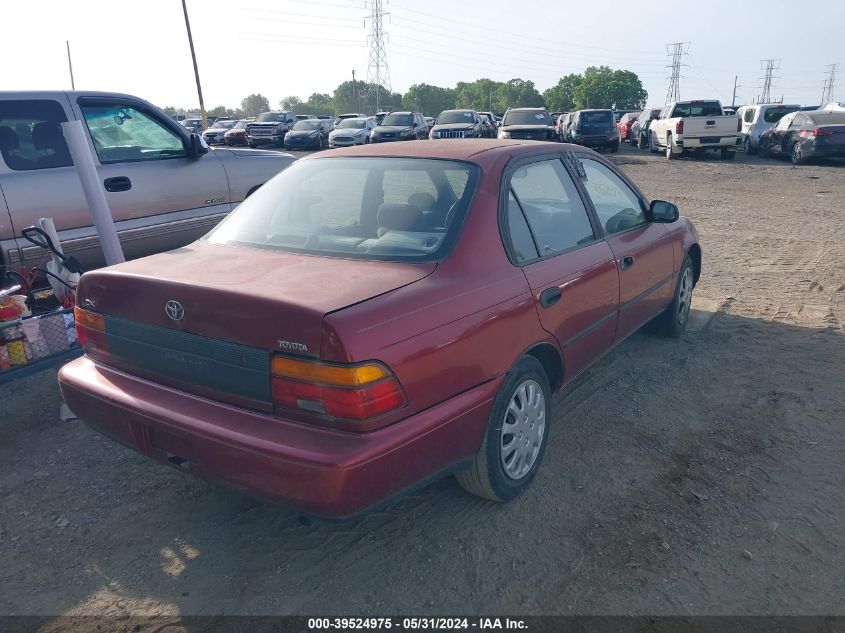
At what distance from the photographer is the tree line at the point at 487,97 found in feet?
325

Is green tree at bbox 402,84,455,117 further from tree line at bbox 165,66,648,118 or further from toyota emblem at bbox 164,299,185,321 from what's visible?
toyota emblem at bbox 164,299,185,321

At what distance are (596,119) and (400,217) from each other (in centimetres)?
2369

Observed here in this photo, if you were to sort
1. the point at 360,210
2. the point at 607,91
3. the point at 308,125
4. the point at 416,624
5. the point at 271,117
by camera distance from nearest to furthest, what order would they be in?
1. the point at 416,624
2. the point at 360,210
3. the point at 308,125
4. the point at 271,117
5. the point at 607,91

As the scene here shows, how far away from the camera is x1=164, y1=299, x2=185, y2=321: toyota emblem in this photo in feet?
8.46

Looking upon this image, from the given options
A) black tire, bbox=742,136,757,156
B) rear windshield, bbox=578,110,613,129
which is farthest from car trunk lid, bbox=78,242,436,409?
black tire, bbox=742,136,757,156

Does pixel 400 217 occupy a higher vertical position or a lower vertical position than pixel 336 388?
higher

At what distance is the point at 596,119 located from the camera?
2477cm

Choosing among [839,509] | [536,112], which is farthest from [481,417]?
[536,112]

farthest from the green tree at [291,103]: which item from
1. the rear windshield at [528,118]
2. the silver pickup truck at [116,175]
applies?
the silver pickup truck at [116,175]

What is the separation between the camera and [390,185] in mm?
3410

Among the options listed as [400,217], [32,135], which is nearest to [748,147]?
[32,135]

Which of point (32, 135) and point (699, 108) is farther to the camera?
point (699, 108)

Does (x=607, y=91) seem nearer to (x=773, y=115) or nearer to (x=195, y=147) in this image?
(x=773, y=115)

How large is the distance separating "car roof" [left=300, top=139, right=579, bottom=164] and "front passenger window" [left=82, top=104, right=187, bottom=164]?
3.11 meters
